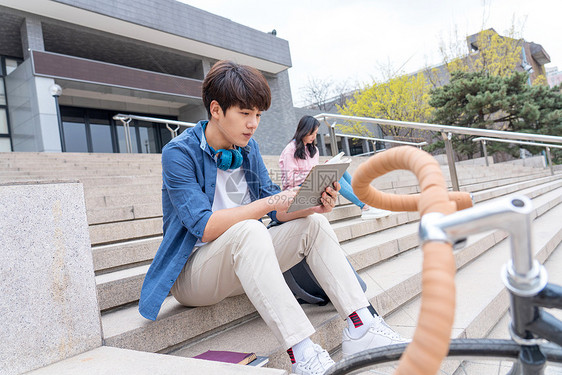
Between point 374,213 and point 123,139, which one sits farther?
point 123,139

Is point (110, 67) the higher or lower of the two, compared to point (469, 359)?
higher

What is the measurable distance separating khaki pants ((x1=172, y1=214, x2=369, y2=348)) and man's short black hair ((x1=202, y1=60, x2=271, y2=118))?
529mm

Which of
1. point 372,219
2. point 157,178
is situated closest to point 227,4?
point 157,178

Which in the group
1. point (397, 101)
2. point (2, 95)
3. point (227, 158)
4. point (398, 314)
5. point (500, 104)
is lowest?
point (398, 314)

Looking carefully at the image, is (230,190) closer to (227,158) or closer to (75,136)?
(227,158)

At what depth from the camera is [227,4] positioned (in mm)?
14312

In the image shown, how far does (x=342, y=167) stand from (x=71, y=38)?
12156mm

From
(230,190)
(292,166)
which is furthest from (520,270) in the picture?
(292,166)

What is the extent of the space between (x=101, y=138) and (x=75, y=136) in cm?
78

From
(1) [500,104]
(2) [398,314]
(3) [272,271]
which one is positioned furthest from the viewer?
(1) [500,104]

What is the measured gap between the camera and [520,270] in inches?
19.8

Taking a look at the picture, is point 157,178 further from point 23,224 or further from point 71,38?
point 71,38

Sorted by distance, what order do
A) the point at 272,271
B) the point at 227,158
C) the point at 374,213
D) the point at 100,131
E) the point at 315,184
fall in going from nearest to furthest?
the point at 272,271 → the point at 315,184 → the point at 227,158 → the point at 374,213 → the point at 100,131

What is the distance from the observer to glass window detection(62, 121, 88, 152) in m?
11.8
